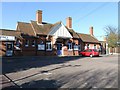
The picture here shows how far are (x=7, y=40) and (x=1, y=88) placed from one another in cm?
2623

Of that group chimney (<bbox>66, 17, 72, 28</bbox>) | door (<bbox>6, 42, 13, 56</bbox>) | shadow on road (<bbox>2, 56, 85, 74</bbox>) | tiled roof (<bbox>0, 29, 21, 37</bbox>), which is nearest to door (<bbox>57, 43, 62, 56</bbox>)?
chimney (<bbox>66, 17, 72, 28</bbox>)

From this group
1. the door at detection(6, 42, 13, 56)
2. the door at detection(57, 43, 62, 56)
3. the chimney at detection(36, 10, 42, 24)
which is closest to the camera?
the door at detection(6, 42, 13, 56)

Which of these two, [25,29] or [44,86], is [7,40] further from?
[44,86]

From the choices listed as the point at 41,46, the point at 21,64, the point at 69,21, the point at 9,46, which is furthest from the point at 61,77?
the point at 69,21

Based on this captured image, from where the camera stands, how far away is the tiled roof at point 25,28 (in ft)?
132

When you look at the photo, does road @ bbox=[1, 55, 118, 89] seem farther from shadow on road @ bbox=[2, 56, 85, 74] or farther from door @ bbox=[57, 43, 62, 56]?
door @ bbox=[57, 43, 62, 56]

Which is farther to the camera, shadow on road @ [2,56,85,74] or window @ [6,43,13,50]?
window @ [6,43,13,50]

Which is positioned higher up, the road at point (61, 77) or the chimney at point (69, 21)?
the chimney at point (69, 21)

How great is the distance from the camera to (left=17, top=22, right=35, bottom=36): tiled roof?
4009 cm

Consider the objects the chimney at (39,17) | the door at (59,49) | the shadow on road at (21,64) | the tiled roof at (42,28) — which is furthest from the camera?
the chimney at (39,17)

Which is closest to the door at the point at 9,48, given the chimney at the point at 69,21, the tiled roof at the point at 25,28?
the tiled roof at the point at 25,28

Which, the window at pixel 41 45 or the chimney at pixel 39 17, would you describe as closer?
the window at pixel 41 45

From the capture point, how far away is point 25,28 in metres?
41.5

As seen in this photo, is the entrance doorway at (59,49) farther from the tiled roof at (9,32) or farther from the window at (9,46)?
the window at (9,46)
